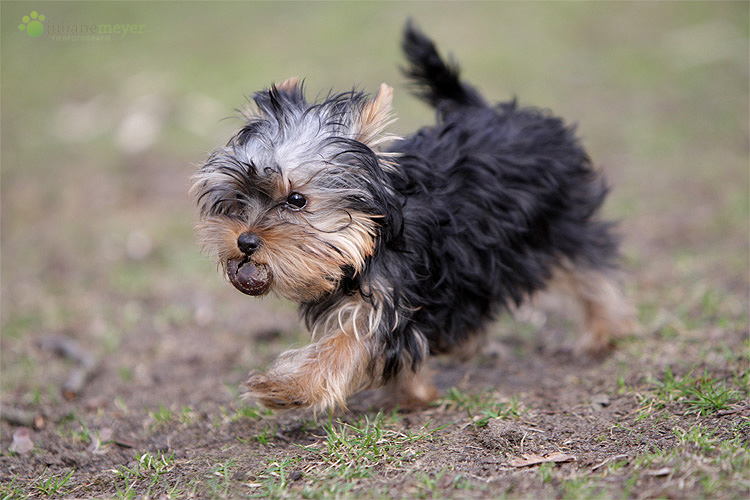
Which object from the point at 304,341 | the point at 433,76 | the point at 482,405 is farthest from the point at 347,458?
the point at 433,76

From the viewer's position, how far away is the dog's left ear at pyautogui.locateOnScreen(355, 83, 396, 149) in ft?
11.2

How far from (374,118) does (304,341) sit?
8.01 ft

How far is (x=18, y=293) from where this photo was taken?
684 cm

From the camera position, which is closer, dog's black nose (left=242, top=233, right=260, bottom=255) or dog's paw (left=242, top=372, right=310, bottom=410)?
dog's black nose (left=242, top=233, right=260, bottom=255)

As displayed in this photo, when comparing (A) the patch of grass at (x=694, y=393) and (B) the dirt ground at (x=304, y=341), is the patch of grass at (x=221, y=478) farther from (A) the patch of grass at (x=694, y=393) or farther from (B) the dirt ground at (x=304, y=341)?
(A) the patch of grass at (x=694, y=393)

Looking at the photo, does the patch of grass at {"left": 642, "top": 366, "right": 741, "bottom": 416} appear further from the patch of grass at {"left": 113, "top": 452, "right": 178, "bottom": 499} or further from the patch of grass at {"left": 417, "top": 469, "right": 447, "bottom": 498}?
the patch of grass at {"left": 113, "top": 452, "right": 178, "bottom": 499}

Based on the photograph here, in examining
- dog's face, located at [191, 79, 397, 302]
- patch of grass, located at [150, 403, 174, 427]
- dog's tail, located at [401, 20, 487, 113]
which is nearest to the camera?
dog's face, located at [191, 79, 397, 302]

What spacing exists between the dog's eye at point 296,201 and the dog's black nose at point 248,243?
0.81 feet

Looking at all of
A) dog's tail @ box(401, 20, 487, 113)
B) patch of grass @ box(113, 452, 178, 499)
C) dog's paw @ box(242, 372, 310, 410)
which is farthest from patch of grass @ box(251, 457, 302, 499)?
dog's tail @ box(401, 20, 487, 113)

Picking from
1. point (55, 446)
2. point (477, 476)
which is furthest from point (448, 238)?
point (55, 446)

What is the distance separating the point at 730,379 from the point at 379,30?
13954mm

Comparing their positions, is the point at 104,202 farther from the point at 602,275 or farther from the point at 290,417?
the point at 602,275

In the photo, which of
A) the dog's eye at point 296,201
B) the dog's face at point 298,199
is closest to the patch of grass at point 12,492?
the dog's face at point 298,199

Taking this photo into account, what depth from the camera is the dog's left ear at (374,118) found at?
3.41 meters
